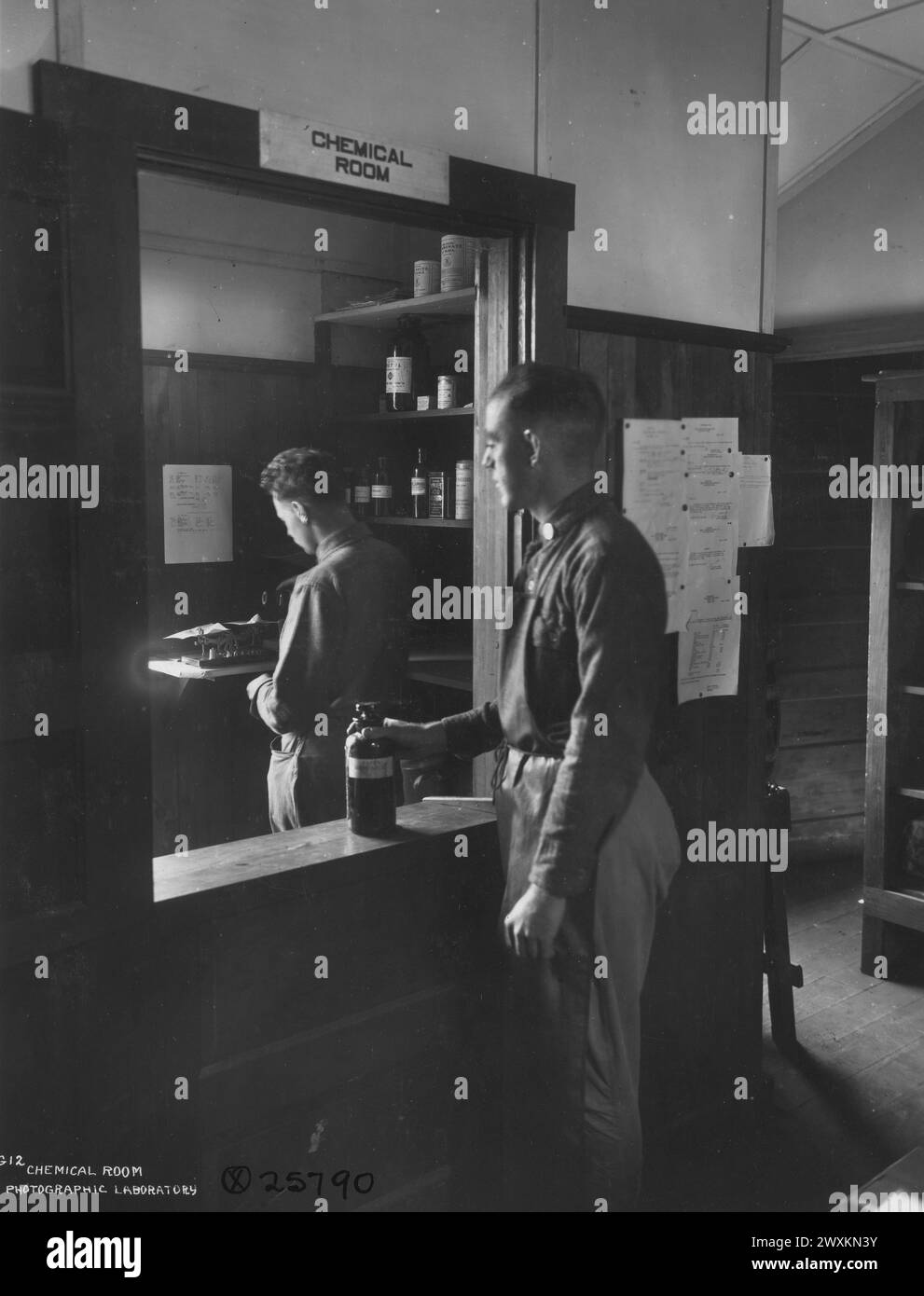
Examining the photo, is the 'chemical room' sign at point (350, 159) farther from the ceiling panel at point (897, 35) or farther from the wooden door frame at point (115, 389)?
the ceiling panel at point (897, 35)

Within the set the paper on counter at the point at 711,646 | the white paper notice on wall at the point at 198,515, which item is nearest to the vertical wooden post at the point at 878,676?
the paper on counter at the point at 711,646

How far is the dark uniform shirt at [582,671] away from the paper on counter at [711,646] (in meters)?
0.44

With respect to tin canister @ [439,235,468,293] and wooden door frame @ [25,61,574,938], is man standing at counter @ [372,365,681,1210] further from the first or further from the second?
tin canister @ [439,235,468,293]

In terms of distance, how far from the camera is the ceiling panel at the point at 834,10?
3400 millimetres

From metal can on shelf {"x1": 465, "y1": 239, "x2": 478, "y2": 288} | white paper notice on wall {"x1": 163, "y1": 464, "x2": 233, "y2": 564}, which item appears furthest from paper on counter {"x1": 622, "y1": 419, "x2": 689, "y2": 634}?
white paper notice on wall {"x1": 163, "y1": 464, "x2": 233, "y2": 564}

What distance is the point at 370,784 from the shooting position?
7.66ft

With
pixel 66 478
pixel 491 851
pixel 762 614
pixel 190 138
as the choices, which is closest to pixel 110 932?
pixel 66 478

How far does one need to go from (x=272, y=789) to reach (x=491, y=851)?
932mm

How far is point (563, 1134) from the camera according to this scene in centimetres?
240

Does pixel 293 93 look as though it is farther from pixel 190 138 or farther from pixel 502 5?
pixel 502 5

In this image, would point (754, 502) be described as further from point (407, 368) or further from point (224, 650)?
point (224, 650)

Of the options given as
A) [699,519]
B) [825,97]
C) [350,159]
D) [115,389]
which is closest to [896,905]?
[699,519]

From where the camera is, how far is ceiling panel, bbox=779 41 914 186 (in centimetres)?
389

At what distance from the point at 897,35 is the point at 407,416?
201cm
